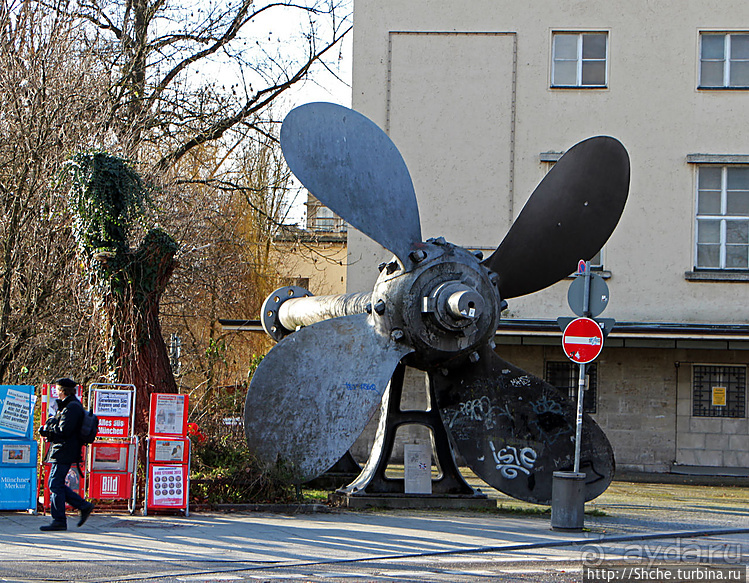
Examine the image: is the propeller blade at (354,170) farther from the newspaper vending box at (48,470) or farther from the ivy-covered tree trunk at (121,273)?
the newspaper vending box at (48,470)

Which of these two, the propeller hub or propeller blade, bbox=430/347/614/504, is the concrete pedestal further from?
the propeller hub

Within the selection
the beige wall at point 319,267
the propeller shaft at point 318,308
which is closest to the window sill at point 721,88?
the propeller shaft at point 318,308

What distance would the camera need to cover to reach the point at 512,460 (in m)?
11.8

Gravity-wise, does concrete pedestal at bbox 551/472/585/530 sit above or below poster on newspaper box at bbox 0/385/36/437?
below

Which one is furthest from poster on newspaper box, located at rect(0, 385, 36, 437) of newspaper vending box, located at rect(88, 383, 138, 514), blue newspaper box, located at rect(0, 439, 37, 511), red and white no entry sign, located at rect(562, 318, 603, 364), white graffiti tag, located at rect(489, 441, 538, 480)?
red and white no entry sign, located at rect(562, 318, 603, 364)

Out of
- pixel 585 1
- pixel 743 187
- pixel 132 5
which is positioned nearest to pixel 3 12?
pixel 132 5

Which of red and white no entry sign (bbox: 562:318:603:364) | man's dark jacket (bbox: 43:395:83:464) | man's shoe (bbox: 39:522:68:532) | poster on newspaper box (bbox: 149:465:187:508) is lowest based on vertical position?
man's shoe (bbox: 39:522:68:532)

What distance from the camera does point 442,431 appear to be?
1239 centimetres

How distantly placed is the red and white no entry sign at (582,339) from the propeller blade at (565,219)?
975mm

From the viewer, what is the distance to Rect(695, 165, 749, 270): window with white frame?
20.4 metres

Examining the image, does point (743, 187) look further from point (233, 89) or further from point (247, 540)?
point (247, 540)

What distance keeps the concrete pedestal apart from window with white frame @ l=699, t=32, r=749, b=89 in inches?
499

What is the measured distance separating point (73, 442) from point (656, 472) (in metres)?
13.4

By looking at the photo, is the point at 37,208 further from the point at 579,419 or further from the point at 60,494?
the point at 579,419
